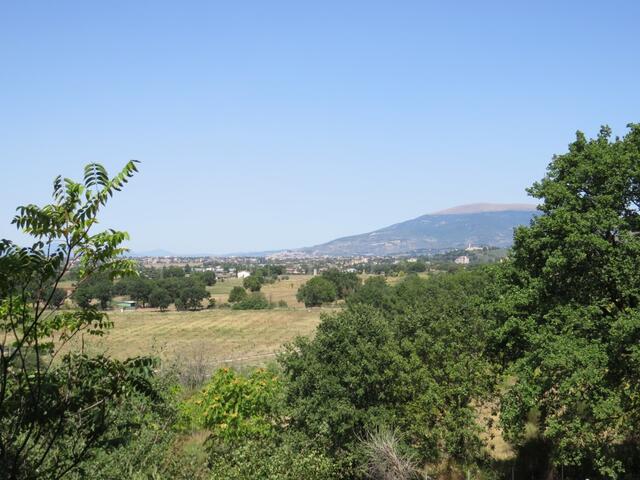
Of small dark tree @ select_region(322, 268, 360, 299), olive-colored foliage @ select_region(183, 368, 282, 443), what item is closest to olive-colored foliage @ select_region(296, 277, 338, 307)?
small dark tree @ select_region(322, 268, 360, 299)

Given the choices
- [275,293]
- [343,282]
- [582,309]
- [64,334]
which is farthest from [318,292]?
[64,334]

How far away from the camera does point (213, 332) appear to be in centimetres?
9000

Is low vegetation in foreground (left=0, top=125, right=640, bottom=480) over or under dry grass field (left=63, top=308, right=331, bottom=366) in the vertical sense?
over

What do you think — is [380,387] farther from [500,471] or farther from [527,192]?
[527,192]

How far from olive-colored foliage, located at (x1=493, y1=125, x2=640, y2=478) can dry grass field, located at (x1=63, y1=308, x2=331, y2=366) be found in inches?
1568

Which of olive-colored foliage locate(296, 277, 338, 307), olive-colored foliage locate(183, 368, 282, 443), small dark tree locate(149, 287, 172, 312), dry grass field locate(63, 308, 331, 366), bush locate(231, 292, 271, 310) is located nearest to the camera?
olive-colored foliage locate(183, 368, 282, 443)

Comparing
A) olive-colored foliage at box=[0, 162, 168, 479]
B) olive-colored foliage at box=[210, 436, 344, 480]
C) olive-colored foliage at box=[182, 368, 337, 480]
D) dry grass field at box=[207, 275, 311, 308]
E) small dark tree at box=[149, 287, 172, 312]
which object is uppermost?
olive-colored foliage at box=[0, 162, 168, 479]

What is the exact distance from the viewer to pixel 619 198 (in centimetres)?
1894

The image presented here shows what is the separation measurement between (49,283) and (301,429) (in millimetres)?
17350

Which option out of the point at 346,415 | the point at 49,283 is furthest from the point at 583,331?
the point at 49,283

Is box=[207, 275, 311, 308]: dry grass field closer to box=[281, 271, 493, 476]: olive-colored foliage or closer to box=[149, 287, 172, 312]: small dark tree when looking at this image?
box=[149, 287, 172, 312]: small dark tree

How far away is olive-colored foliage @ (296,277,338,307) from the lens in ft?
403

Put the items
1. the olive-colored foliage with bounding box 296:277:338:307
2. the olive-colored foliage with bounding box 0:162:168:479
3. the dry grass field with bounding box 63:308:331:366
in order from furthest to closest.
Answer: the olive-colored foliage with bounding box 296:277:338:307
the dry grass field with bounding box 63:308:331:366
the olive-colored foliage with bounding box 0:162:168:479

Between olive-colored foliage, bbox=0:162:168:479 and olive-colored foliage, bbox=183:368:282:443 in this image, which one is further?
olive-colored foliage, bbox=183:368:282:443
